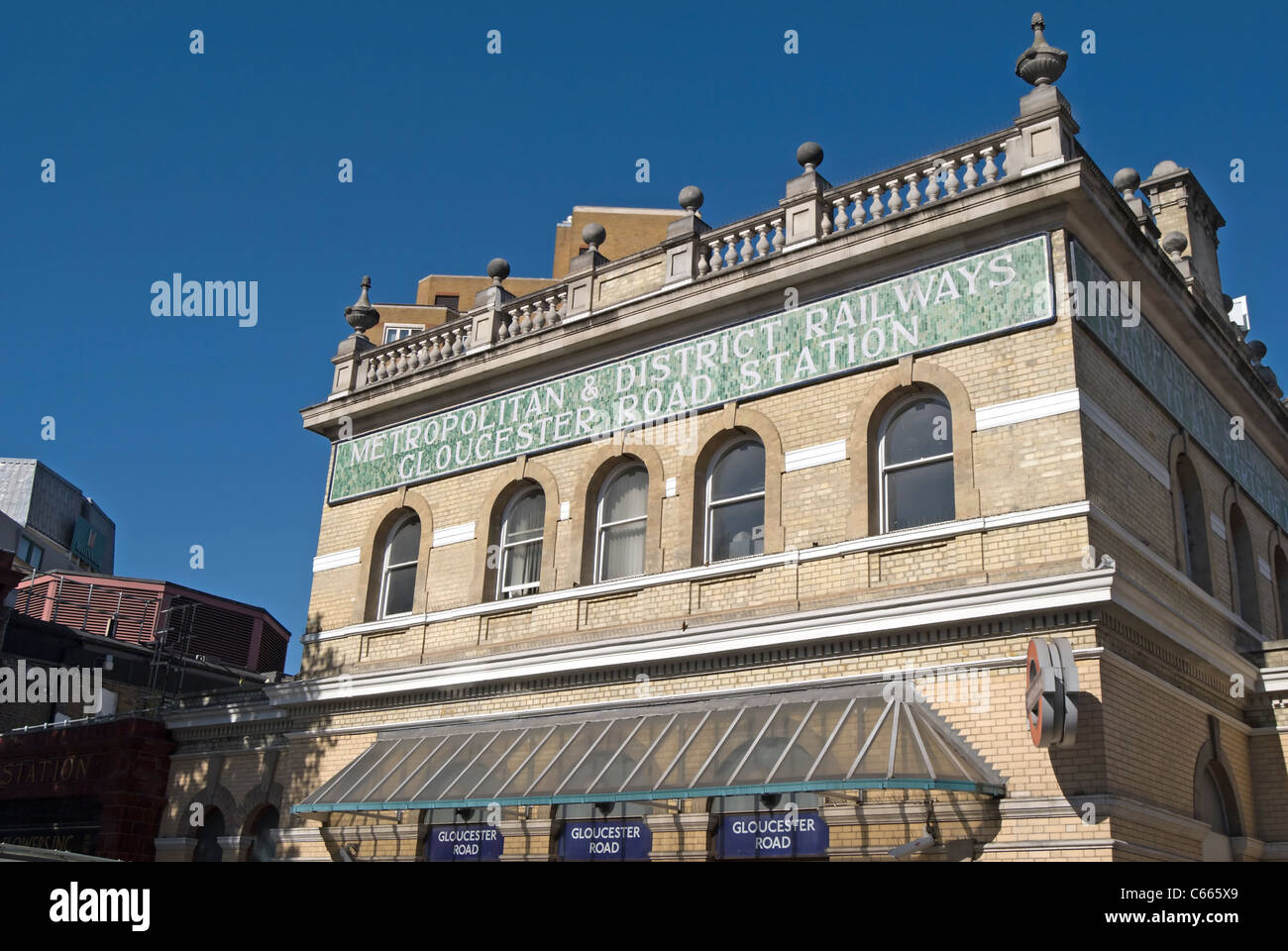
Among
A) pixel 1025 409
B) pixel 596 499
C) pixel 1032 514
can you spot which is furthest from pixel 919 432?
pixel 596 499

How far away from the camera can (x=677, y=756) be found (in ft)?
44.2

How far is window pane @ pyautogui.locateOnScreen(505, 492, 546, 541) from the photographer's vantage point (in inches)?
703

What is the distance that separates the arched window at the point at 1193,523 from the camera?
52.5 feet

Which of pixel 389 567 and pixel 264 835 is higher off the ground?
pixel 389 567

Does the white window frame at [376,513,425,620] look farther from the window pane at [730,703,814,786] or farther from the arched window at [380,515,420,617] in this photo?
the window pane at [730,703,814,786]

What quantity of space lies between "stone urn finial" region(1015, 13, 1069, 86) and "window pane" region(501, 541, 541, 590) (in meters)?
9.26

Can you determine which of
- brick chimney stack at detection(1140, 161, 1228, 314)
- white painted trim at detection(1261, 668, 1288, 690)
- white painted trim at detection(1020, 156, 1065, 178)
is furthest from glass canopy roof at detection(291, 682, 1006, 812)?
brick chimney stack at detection(1140, 161, 1228, 314)

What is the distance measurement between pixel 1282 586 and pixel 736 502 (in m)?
10.2

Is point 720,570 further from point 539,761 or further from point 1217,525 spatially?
point 1217,525
